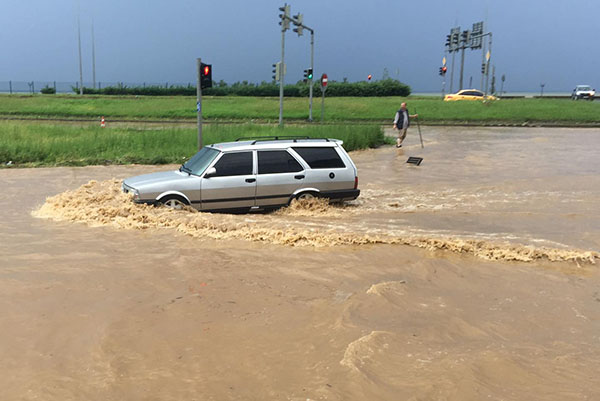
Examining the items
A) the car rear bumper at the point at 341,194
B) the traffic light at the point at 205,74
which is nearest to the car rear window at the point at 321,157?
the car rear bumper at the point at 341,194

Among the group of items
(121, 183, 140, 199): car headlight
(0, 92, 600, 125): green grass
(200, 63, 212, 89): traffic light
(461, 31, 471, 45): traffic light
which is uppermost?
(461, 31, 471, 45): traffic light

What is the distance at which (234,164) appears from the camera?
32.3 ft

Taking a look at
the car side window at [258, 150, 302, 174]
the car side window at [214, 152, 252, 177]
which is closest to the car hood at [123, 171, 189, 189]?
the car side window at [214, 152, 252, 177]

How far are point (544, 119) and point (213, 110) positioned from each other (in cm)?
2317

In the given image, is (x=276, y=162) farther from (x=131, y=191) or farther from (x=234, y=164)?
(x=131, y=191)

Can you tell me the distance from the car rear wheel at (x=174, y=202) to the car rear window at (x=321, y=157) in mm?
2402

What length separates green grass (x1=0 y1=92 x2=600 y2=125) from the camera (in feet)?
117

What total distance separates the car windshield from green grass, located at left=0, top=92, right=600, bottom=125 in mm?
24854

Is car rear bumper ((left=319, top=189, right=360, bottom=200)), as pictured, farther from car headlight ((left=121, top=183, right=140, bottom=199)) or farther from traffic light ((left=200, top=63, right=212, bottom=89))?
traffic light ((left=200, top=63, right=212, bottom=89))

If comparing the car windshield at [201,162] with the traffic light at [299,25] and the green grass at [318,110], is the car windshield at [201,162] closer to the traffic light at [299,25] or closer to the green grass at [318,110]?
the traffic light at [299,25]

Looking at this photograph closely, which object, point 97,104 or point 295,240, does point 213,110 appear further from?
point 295,240

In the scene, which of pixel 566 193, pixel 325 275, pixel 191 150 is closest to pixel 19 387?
pixel 325 275

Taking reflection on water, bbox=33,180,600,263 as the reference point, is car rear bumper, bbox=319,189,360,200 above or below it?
above

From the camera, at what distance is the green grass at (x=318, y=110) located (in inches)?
1399
